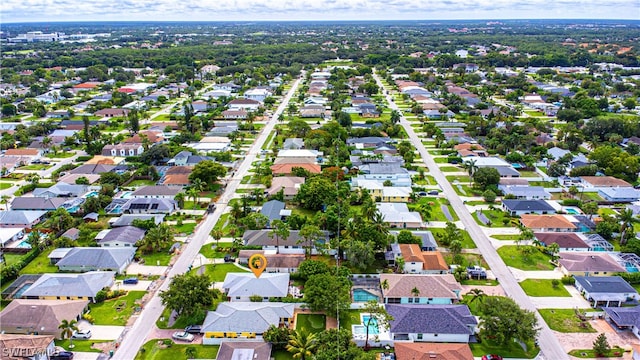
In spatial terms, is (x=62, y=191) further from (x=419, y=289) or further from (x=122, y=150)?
(x=419, y=289)

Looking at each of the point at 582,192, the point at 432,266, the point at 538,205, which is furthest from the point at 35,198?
the point at 582,192

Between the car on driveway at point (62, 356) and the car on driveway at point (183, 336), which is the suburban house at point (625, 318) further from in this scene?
the car on driveway at point (62, 356)

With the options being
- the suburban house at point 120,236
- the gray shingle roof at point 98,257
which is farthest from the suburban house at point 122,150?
the gray shingle roof at point 98,257

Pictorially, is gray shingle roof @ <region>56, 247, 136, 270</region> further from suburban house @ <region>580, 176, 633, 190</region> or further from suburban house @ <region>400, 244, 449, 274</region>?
suburban house @ <region>580, 176, 633, 190</region>

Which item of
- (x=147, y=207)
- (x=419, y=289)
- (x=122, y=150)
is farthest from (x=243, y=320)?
(x=122, y=150)

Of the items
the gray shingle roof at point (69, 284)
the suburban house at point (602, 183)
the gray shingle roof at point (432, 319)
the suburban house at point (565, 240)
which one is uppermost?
the suburban house at point (602, 183)

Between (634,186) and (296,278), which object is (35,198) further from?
(634,186)
